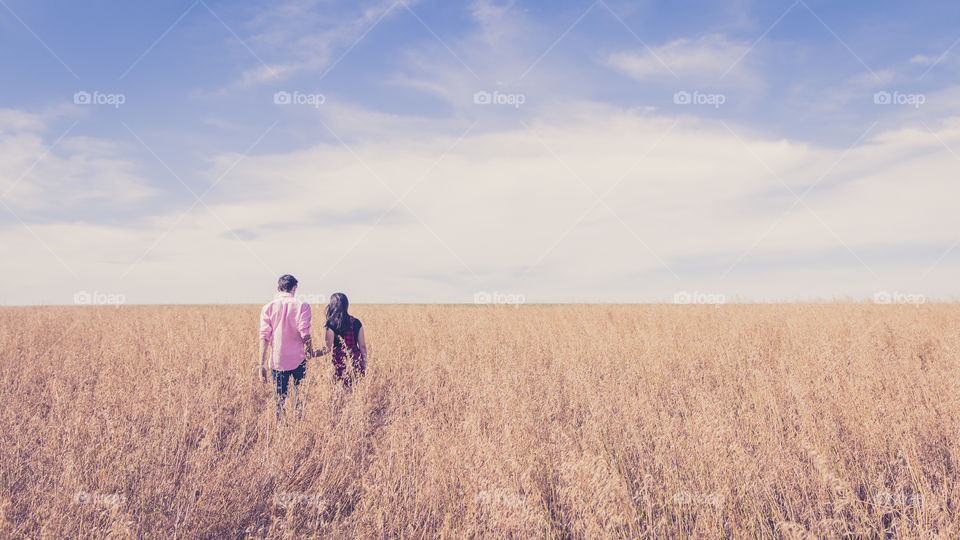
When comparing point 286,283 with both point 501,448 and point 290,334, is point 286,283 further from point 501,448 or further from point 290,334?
point 501,448

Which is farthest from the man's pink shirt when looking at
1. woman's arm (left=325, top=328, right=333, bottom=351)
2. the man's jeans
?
woman's arm (left=325, top=328, right=333, bottom=351)

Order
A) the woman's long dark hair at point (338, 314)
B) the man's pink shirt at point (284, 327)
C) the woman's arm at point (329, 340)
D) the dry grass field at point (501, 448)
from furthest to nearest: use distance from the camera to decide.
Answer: the woman's long dark hair at point (338, 314) → the woman's arm at point (329, 340) → the man's pink shirt at point (284, 327) → the dry grass field at point (501, 448)

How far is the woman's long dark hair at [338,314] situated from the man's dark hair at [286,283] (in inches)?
20.1

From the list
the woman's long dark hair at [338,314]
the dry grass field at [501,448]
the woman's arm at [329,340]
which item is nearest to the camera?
the dry grass field at [501,448]

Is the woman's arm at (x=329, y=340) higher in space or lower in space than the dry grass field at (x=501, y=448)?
higher

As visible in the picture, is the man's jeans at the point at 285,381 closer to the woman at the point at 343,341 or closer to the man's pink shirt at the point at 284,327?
the man's pink shirt at the point at 284,327

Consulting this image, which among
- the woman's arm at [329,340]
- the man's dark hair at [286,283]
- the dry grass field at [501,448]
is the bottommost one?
the dry grass field at [501,448]

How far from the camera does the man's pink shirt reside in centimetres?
542

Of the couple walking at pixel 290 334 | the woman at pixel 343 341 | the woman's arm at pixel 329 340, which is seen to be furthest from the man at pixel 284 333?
the woman at pixel 343 341

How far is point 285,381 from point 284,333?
0.61m

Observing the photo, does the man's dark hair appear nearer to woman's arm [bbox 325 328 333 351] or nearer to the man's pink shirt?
the man's pink shirt

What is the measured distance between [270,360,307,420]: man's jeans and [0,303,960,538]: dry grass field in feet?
0.76

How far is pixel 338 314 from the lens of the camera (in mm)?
5840

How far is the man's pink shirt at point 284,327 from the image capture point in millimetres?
5422
